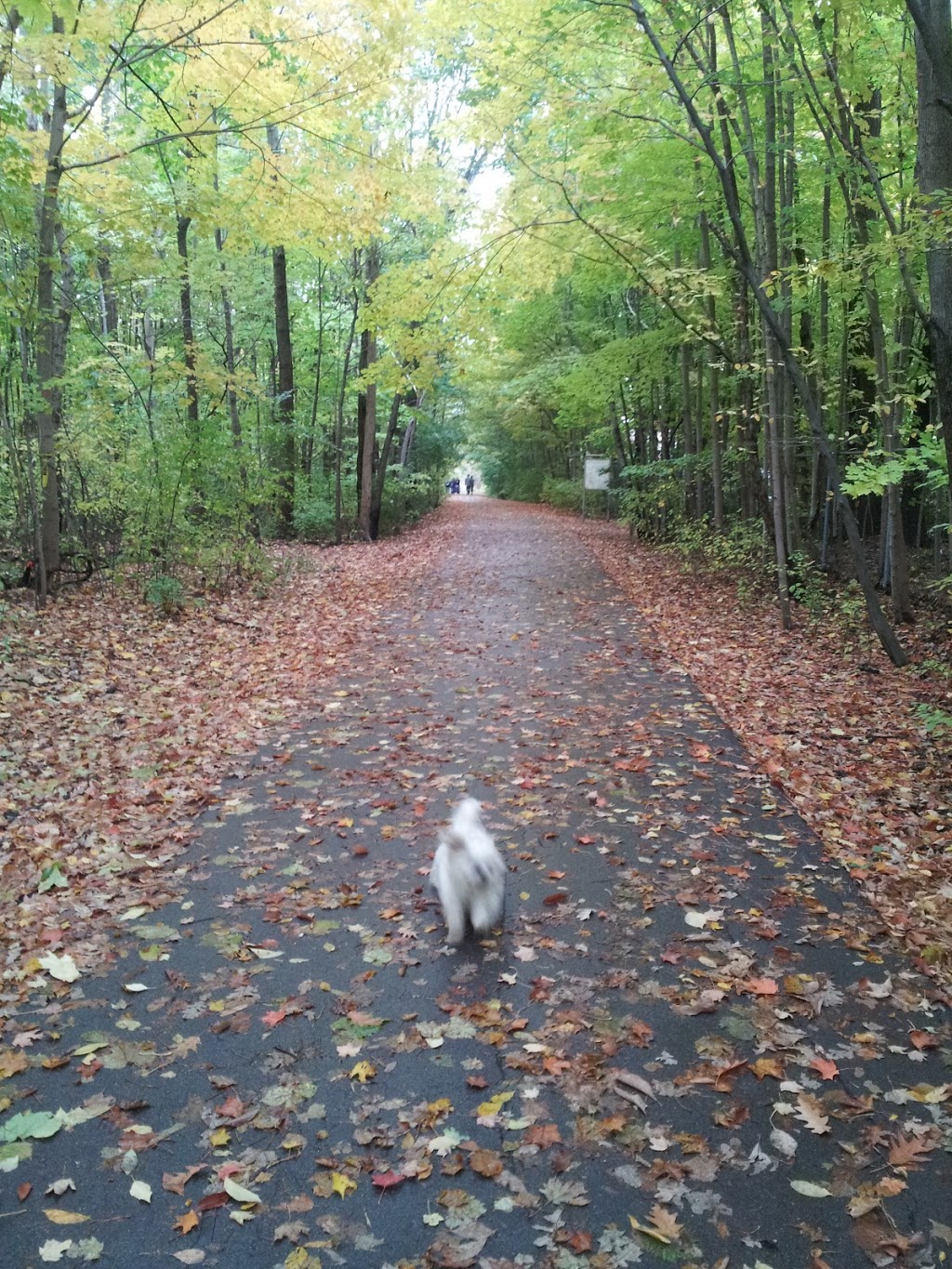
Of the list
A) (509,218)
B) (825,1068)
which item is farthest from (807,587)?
(825,1068)

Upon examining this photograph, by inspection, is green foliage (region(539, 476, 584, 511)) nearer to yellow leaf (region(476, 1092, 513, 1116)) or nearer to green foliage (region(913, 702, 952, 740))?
green foliage (region(913, 702, 952, 740))

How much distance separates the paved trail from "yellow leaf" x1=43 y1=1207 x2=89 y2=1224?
15 millimetres

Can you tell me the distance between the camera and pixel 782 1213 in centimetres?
274

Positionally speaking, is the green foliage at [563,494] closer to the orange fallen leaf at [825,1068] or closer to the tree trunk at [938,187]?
the tree trunk at [938,187]

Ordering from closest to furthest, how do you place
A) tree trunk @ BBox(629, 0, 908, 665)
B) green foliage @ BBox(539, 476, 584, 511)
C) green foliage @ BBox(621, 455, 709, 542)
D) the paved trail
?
the paved trail → tree trunk @ BBox(629, 0, 908, 665) → green foliage @ BBox(621, 455, 709, 542) → green foliage @ BBox(539, 476, 584, 511)

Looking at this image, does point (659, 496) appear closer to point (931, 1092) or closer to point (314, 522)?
point (314, 522)

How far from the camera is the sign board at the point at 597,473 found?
90.6 feet

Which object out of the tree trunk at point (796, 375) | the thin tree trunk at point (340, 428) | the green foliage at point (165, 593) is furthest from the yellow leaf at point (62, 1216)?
the thin tree trunk at point (340, 428)

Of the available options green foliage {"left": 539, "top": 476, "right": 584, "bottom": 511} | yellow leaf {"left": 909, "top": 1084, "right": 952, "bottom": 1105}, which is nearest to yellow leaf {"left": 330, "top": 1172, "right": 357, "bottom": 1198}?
yellow leaf {"left": 909, "top": 1084, "right": 952, "bottom": 1105}

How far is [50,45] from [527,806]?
8.09m

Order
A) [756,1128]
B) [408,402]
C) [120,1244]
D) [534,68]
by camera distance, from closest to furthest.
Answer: [120,1244] → [756,1128] → [534,68] → [408,402]

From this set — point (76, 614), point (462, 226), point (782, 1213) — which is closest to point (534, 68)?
point (462, 226)

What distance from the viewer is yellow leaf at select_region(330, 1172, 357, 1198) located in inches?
112

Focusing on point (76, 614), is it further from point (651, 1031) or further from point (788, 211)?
point (788, 211)
